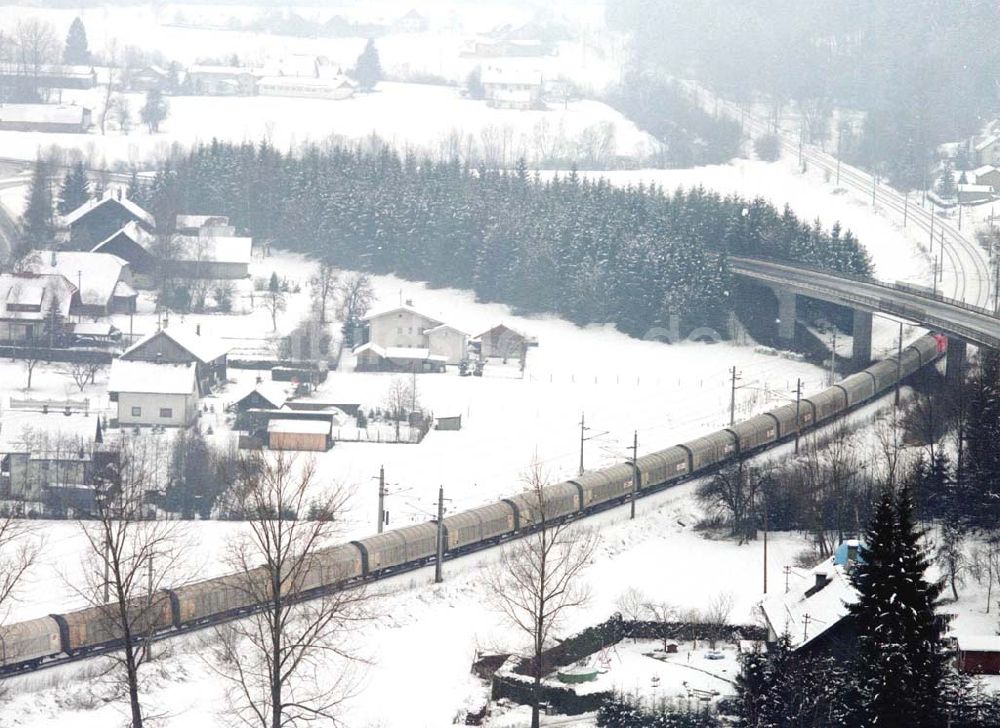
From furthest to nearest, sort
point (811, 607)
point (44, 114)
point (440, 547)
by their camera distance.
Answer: point (44, 114), point (440, 547), point (811, 607)

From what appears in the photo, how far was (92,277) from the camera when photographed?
249 feet

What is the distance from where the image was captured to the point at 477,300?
3280 inches

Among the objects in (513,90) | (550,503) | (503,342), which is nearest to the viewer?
(550,503)

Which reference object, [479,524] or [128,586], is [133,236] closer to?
[479,524]

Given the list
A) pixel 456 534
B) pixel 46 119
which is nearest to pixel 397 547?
pixel 456 534

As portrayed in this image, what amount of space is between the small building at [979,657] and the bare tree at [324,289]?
45171mm

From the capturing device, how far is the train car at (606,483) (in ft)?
163

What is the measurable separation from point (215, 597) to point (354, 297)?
39.2 metres

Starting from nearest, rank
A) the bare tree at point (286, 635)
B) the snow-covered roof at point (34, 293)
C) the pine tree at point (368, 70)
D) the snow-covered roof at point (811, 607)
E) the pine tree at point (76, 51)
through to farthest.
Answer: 1. the bare tree at point (286, 635)
2. the snow-covered roof at point (811, 607)
3. the snow-covered roof at point (34, 293)
4. the pine tree at point (76, 51)
5. the pine tree at point (368, 70)

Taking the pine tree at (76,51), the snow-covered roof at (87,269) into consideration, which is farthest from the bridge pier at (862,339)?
the pine tree at (76,51)

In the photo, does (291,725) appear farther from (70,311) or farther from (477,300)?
(477,300)

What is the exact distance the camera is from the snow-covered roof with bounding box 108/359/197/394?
196 feet

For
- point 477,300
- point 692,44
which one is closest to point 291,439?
point 477,300

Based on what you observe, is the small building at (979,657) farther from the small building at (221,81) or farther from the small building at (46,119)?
the small building at (221,81)
